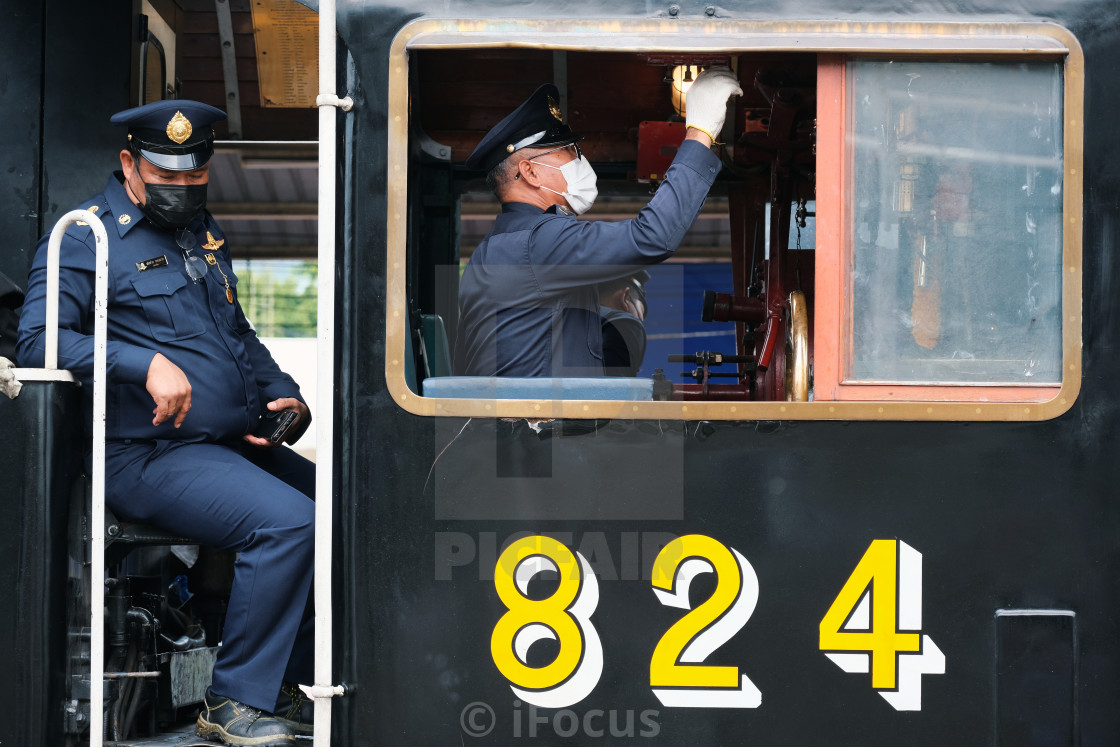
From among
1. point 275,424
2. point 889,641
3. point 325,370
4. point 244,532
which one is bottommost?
point 889,641

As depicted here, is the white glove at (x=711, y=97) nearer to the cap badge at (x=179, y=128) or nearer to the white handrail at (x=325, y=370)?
the white handrail at (x=325, y=370)

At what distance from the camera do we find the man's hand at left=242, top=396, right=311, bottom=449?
277 cm

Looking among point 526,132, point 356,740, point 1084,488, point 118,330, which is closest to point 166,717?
point 356,740

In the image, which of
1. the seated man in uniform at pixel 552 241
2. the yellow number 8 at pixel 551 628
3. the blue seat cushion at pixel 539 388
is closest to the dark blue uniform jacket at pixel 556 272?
the seated man in uniform at pixel 552 241

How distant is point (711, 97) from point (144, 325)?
4.58 feet

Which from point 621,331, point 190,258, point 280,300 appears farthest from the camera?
point 280,300

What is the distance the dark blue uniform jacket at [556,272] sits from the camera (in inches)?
94.4

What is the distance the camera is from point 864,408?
7.42ft

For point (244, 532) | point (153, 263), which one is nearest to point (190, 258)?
point (153, 263)

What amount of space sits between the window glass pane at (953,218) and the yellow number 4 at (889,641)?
45 centimetres

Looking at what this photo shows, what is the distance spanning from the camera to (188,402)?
7.89 ft

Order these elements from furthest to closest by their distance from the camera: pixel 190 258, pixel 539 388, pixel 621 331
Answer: pixel 621 331
pixel 190 258
pixel 539 388

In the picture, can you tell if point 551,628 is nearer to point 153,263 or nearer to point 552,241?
point 552,241

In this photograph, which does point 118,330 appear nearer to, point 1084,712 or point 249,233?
point 1084,712
